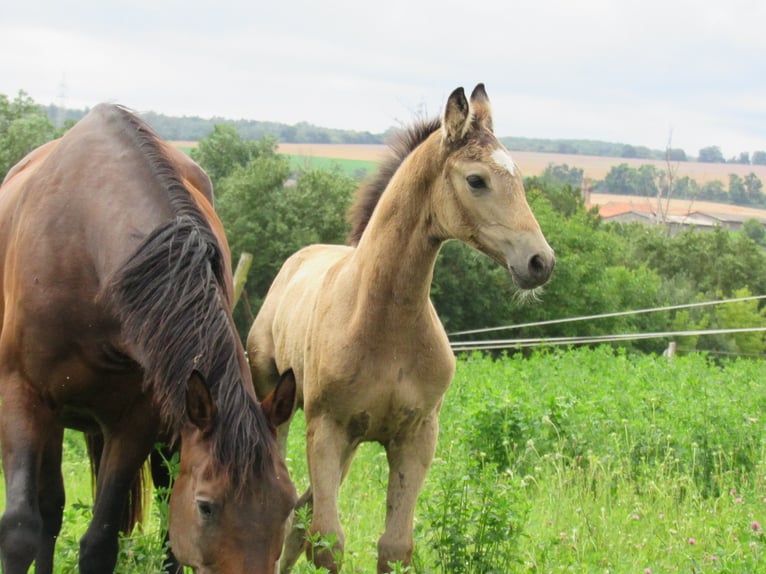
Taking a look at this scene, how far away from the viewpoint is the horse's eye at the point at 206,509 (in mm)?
3338

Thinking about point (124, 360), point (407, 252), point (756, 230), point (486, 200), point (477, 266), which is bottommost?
point (756, 230)

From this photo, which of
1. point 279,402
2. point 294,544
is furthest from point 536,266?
point 294,544

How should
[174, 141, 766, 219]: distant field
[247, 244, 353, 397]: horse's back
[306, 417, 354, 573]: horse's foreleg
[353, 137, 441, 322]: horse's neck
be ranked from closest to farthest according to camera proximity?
[306, 417, 354, 573]: horse's foreleg, [353, 137, 441, 322]: horse's neck, [247, 244, 353, 397]: horse's back, [174, 141, 766, 219]: distant field

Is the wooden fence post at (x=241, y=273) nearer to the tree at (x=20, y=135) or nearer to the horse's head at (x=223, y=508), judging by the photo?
the horse's head at (x=223, y=508)

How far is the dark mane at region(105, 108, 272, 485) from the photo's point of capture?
3.41 metres

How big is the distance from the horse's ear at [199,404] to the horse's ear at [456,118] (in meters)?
1.93

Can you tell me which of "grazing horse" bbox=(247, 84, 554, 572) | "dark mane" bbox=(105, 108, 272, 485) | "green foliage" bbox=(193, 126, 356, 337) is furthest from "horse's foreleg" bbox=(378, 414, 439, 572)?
"green foliage" bbox=(193, 126, 356, 337)

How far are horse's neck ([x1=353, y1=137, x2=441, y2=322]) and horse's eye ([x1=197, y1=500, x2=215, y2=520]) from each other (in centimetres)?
179

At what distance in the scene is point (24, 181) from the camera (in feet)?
16.9

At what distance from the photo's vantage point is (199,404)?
3422 millimetres

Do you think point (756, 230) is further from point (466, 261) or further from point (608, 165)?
point (466, 261)

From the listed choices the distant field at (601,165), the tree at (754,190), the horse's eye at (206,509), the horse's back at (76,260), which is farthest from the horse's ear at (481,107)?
the tree at (754,190)

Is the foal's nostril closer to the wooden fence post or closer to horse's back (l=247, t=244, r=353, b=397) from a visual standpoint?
horse's back (l=247, t=244, r=353, b=397)

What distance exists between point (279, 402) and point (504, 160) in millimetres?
1703
